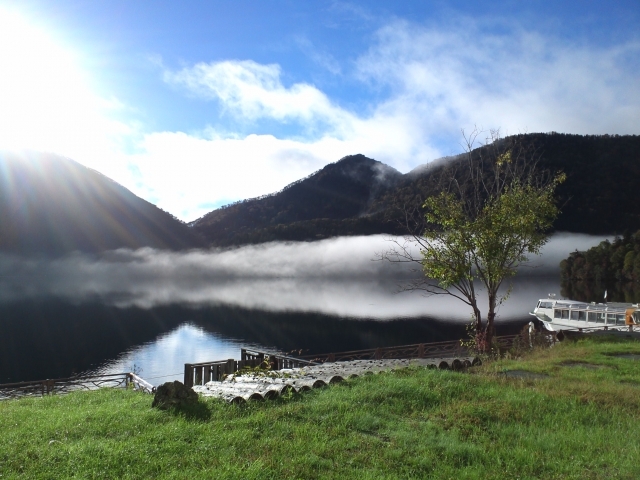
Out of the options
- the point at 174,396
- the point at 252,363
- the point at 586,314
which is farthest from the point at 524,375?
the point at 586,314

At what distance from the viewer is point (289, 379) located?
1005 cm

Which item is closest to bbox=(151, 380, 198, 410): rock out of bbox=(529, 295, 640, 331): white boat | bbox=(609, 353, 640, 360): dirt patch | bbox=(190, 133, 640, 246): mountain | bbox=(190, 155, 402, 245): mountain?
bbox=(609, 353, 640, 360): dirt patch

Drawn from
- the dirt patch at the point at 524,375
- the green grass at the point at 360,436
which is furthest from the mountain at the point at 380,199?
the green grass at the point at 360,436

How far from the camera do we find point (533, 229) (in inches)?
658

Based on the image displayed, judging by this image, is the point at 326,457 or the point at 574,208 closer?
the point at 326,457

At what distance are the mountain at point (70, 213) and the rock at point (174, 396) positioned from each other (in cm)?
16853

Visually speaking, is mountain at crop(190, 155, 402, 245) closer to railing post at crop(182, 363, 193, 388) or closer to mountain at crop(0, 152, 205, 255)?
mountain at crop(0, 152, 205, 255)

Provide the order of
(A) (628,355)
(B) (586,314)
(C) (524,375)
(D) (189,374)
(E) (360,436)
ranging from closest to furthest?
(E) (360,436), (C) (524,375), (D) (189,374), (A) (628,355), (B) (586,314)

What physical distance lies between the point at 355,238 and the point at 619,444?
5379 inches

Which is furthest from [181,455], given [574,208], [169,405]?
[574,208]

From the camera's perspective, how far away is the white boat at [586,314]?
3224 cm

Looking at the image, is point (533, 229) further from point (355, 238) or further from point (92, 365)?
point (355, 238)

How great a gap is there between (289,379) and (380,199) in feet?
467

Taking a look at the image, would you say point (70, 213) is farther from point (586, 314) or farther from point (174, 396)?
point (174, 396)
